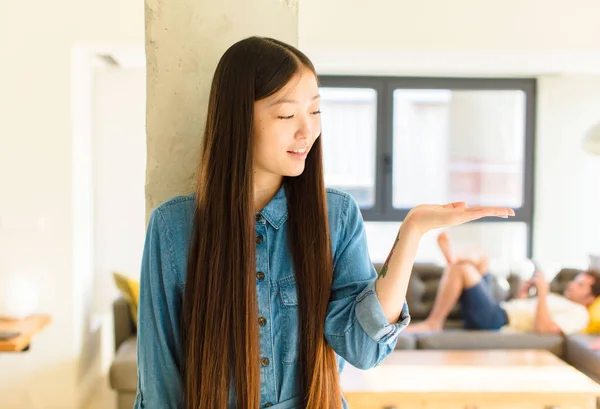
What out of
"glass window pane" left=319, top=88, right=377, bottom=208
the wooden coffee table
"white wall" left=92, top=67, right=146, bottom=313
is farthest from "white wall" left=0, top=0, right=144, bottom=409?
"glass window pane" left=319, top=88, right=377, bottom=208

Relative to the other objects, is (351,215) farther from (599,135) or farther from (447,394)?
(599,135)

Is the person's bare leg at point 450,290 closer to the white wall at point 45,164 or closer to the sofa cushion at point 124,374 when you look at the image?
the sofa cushion at point 124,374

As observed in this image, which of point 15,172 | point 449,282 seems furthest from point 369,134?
point 15,172

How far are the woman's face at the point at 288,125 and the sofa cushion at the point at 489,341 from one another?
9.33ft

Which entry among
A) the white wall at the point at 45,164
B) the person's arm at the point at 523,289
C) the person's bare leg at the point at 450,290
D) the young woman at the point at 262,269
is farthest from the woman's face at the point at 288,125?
the person's arm at the point at 523,289

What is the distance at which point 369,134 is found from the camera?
5.42m

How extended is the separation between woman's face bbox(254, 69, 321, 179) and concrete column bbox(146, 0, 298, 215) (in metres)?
0.34

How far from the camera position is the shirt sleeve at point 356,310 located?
3.87 feet

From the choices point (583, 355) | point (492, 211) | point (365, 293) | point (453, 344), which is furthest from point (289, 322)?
point (583, 355)

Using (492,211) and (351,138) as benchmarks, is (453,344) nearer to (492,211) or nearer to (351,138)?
(351,138)

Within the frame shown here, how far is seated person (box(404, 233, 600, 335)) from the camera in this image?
3988 millimetres

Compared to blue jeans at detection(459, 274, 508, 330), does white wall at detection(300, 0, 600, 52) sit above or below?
above

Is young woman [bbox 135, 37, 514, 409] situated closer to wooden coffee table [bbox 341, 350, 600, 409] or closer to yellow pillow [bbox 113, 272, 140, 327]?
wooden coffee table [bbox 341, 350, 600, 409]

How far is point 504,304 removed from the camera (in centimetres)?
423
